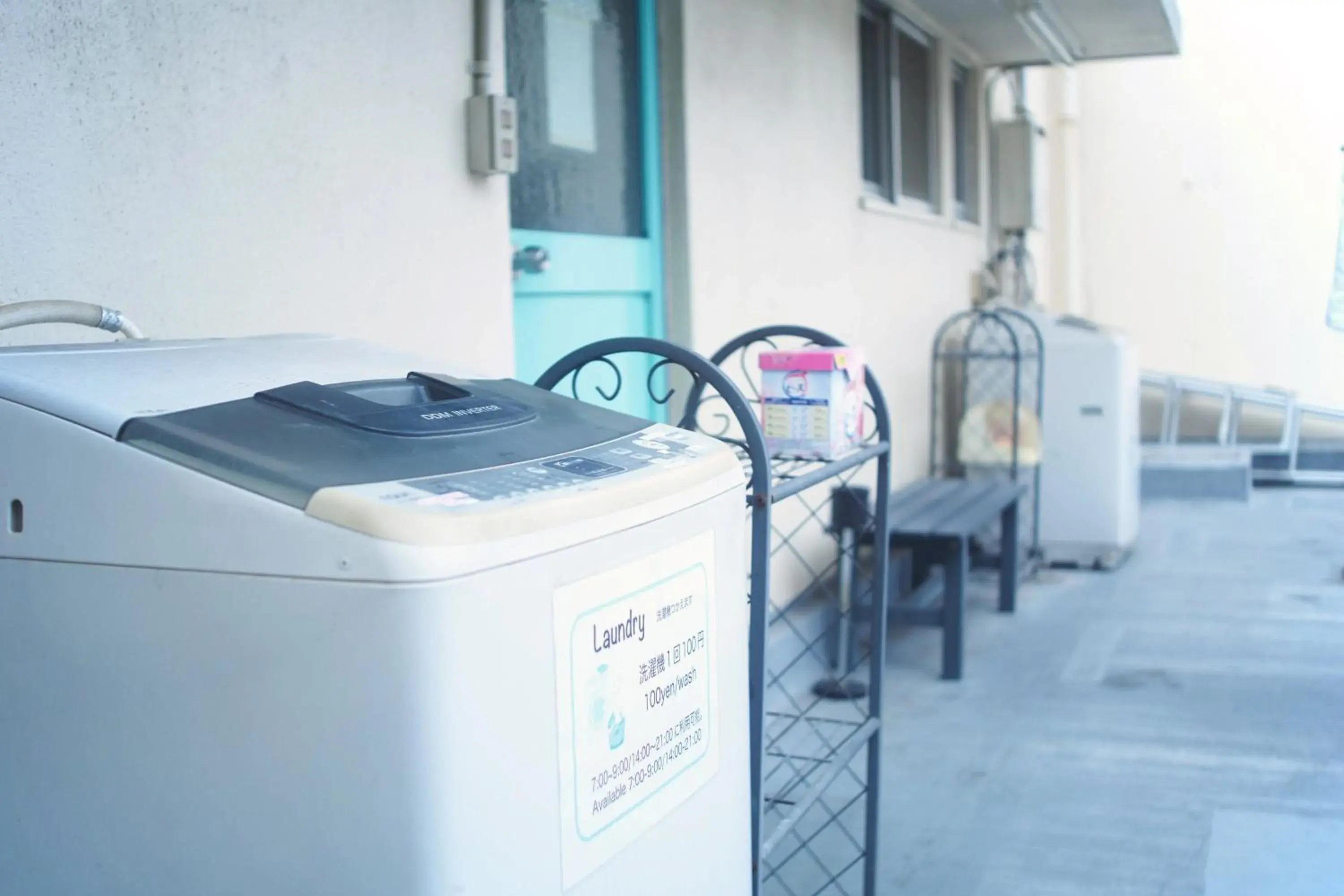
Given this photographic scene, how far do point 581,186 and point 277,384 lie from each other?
2.13m

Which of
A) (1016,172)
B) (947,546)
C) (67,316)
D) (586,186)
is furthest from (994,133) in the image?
(67,316)

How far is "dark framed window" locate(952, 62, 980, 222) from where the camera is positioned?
289 inches

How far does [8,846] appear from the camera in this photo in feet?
4.00

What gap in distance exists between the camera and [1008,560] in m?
5.29

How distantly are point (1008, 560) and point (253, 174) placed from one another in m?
3.86

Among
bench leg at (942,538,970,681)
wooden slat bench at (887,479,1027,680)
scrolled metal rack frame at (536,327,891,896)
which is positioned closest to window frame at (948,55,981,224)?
wooden slat bench at (887,479,1027,680)

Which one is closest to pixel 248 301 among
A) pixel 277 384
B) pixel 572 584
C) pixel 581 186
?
pixel 277 384

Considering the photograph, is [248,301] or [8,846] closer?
[8,846]

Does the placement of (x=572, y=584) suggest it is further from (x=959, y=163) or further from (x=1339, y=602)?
(x=959, y=163)

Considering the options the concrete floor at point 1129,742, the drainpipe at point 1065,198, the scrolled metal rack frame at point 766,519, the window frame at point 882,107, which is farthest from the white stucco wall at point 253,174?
the drainpipe at point 1065,198

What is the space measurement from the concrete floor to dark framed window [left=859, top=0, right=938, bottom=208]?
6.37 ft

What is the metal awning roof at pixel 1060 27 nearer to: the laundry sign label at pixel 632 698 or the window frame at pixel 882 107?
the window frame at pixel 882 107

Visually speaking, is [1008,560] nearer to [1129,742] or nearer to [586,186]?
Result: [1129,742]

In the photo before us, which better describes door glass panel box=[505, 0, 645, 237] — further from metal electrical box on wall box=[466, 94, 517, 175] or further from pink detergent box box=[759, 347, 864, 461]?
pink detergent box box=[759, 347, 864, 461]
